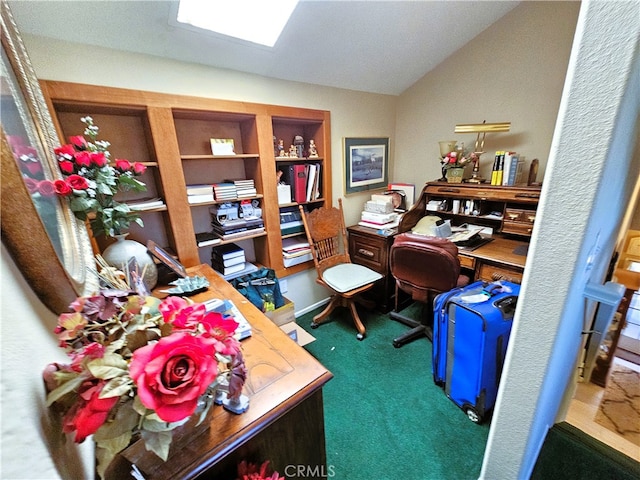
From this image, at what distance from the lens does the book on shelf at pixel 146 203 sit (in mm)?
1453

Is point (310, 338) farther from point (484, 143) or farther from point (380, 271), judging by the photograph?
point (484, 143)

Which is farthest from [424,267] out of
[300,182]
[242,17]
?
[242,17]

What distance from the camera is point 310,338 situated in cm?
194

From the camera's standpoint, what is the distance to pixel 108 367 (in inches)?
16.2

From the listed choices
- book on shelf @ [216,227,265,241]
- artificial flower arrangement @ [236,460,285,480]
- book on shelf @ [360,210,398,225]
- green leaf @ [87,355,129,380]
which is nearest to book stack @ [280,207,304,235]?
book on shelf @ [216,227,265,241]

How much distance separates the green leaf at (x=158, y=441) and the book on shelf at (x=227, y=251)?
1.51 m

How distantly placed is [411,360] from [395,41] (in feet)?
7.67

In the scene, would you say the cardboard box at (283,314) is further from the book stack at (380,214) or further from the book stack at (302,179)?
the book stack at (380,214)

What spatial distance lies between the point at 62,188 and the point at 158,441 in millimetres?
866

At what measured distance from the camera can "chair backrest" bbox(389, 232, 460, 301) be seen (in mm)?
1549

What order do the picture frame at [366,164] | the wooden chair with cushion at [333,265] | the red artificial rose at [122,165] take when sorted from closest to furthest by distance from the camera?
the red artificial rose at [122,165]
the wooden chair with cushion at [333,265]
the picture frame at [366,164]

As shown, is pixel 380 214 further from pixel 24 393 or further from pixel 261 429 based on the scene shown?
pixel 24 393

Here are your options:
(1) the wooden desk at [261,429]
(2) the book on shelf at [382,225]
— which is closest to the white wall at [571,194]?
(1) the wooden desk at [261,429]

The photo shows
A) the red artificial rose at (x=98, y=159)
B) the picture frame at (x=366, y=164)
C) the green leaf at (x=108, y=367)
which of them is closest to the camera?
the green leaf at (x=108, y=367)
